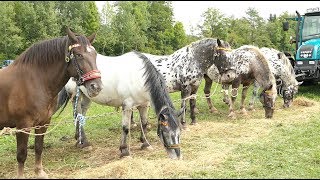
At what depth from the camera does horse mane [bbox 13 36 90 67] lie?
187 inches

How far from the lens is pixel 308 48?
42.4 feet

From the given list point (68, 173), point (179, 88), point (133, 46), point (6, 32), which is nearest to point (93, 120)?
point (179, 88)

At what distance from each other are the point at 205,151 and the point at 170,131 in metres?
0.93

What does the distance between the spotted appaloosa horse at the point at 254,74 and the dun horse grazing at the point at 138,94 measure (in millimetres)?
3717

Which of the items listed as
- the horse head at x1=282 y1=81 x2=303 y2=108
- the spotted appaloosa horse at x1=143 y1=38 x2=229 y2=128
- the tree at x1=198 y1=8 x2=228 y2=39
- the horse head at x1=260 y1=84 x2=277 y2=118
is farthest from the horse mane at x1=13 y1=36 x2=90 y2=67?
the tree at x1=198 y1=8 x2=228 y2=39

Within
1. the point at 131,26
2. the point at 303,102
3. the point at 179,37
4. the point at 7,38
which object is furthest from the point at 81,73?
the point at 179,37

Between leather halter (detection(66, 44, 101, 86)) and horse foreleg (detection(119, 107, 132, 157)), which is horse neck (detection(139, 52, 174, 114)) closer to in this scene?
horse foreleg (detection(119, 107, 132, 157))

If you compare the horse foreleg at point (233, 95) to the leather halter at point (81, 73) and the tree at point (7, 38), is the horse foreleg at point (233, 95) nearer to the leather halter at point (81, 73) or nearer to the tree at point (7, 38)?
the leather halter at point (81, 73)

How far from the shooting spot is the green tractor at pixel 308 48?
41.7 ft

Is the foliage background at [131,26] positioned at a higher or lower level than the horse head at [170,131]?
higher

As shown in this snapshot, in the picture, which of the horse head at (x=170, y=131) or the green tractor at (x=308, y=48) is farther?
the green tractor at (x=308, y=48)

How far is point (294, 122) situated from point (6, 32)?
75.1ft

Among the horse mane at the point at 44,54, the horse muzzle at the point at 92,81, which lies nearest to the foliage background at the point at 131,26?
the horse mane at the point at 44,54

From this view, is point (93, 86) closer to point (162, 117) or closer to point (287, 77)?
point (162, 117)
